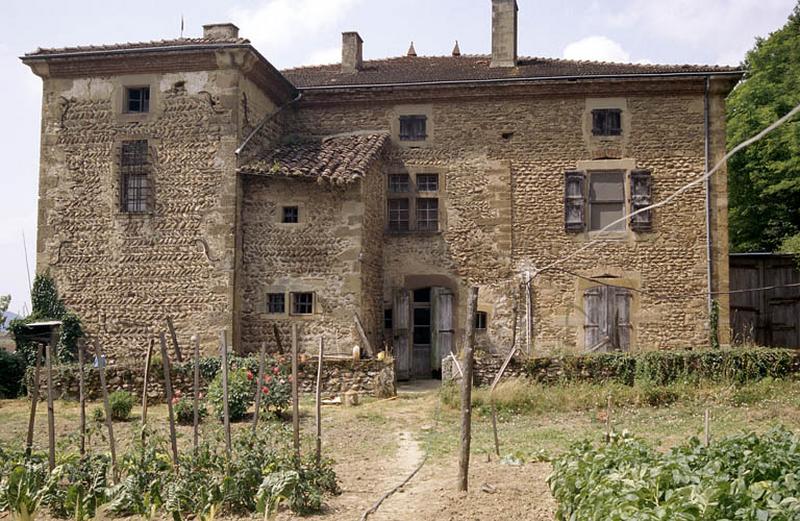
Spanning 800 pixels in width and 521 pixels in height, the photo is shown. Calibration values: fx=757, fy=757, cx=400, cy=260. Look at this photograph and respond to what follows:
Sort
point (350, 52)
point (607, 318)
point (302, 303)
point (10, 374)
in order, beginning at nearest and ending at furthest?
point (10, 374), point (302, 303), point (607, 318), point (350, 52)

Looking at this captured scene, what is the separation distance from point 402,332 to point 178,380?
18.5 ft

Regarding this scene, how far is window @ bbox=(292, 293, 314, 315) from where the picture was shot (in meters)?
16.4

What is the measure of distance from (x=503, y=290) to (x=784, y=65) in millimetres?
12369

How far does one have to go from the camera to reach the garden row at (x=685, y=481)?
4.64 metres

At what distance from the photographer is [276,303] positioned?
54.2 ft

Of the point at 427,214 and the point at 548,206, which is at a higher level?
the point at 548,206

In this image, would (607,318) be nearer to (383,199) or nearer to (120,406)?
(383,199)

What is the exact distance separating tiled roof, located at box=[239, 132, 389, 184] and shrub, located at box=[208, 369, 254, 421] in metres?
5.06

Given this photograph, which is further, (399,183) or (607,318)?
(399,183)

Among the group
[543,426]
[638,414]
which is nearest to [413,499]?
[543,426]

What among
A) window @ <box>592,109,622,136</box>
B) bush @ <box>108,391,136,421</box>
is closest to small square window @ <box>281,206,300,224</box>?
bush @ <box>108,391,136,421</box>

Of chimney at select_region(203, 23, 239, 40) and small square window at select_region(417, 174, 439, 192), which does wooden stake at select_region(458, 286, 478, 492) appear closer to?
small square window at select_region(417, 174, 439, 192)

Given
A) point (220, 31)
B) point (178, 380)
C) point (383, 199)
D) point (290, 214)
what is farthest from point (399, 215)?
Result: point (178, 380)

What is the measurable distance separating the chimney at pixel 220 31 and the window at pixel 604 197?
8875 mm
